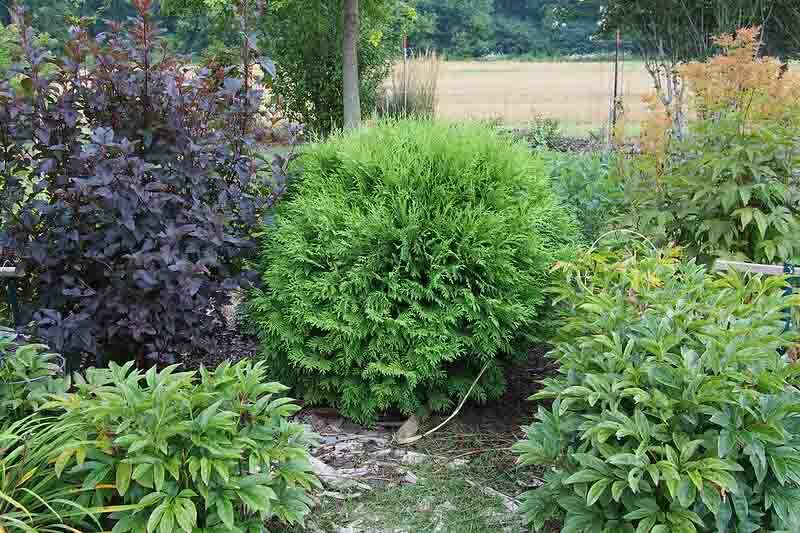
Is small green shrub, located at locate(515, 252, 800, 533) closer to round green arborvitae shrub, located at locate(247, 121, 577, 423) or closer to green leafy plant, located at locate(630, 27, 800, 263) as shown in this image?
round green arborvitae shrub, located at locate(247, 121, 577, 423)

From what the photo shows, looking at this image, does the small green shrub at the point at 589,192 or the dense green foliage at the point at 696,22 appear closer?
the small green shrub at the point at 589,192

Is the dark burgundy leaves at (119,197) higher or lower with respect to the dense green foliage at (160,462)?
higher

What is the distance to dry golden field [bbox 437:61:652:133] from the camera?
19.8 m

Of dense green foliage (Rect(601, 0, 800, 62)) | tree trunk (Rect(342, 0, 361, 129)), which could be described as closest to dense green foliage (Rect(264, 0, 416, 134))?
tree trunk (Rect(342, 0, 361, 129))

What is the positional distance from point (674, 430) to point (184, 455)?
137 cm

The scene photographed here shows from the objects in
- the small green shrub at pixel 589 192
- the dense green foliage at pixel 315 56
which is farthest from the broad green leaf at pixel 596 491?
the dense green foliage at pixel 315 56

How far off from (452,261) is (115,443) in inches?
63.5

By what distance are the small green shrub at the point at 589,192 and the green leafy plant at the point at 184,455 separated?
7.18 feet

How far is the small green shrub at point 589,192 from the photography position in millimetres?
3932

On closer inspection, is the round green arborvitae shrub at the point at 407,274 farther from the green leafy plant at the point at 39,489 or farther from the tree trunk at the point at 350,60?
the tree trunk at the point at 350,60

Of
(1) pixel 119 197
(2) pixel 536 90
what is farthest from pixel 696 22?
(2) pixel 536 90

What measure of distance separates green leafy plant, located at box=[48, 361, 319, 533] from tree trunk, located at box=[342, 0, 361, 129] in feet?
25.3

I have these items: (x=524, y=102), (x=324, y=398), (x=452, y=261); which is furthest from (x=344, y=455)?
(x=524, y=102)

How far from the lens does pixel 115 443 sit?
6.56 feet
